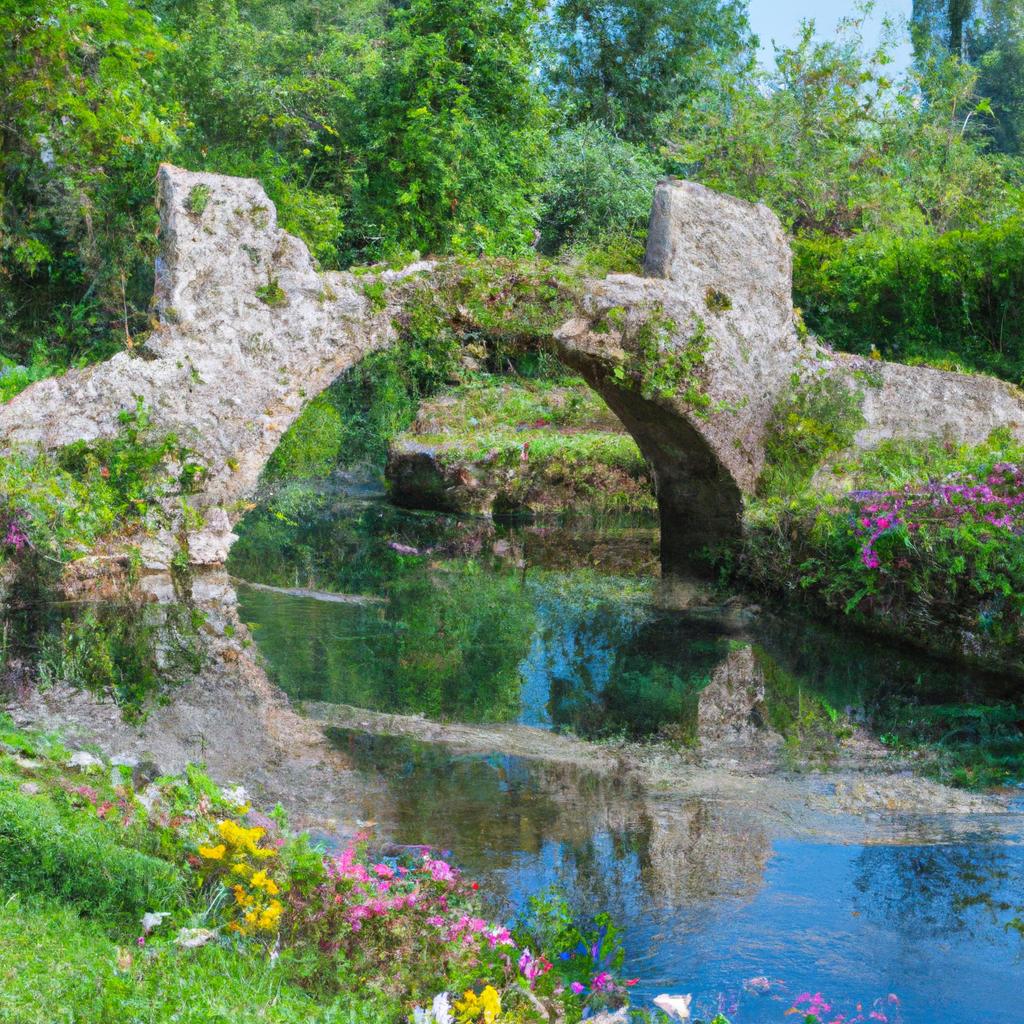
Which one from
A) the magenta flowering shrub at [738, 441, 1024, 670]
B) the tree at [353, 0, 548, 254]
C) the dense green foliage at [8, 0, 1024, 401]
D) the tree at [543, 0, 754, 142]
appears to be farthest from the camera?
the tree at [543, 0, 754, 142]

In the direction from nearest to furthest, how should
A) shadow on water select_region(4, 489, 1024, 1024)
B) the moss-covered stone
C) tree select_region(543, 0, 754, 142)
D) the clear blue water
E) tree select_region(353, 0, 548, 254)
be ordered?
1. the clear blue water
2. shadow on water select_region(4, 489, 1024, 1024)
3. the moss-covered stone
4. tree select_region(353, 0, 548, 254)
5. tree select_region(543, 0, 754, 142)

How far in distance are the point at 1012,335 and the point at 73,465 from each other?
13590 mm

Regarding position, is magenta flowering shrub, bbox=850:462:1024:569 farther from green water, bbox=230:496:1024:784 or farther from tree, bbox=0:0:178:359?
tree, bbox=0:0:178:359

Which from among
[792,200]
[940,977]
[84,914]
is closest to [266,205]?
[84,914]

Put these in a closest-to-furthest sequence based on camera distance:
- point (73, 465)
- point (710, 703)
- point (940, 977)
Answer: point (940, 977), point (710, 703), point (73, 465)

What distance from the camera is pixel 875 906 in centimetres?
506

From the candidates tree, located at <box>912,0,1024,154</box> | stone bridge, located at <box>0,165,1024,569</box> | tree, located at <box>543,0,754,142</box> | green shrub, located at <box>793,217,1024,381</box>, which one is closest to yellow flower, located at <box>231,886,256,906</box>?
stone bridge, located at <box>0,165,1024,569</box>

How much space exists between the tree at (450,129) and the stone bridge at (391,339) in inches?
314

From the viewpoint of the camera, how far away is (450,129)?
62.7 ft

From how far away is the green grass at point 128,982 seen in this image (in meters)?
3.01

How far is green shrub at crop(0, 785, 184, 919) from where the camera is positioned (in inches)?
151

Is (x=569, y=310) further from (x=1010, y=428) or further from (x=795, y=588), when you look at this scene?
(x=1010, y=428)

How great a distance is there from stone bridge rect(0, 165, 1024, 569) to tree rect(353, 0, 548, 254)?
7.97m

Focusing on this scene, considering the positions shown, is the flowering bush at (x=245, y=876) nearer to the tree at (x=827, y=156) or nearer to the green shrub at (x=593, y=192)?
the tree at (x=827, y=156)
